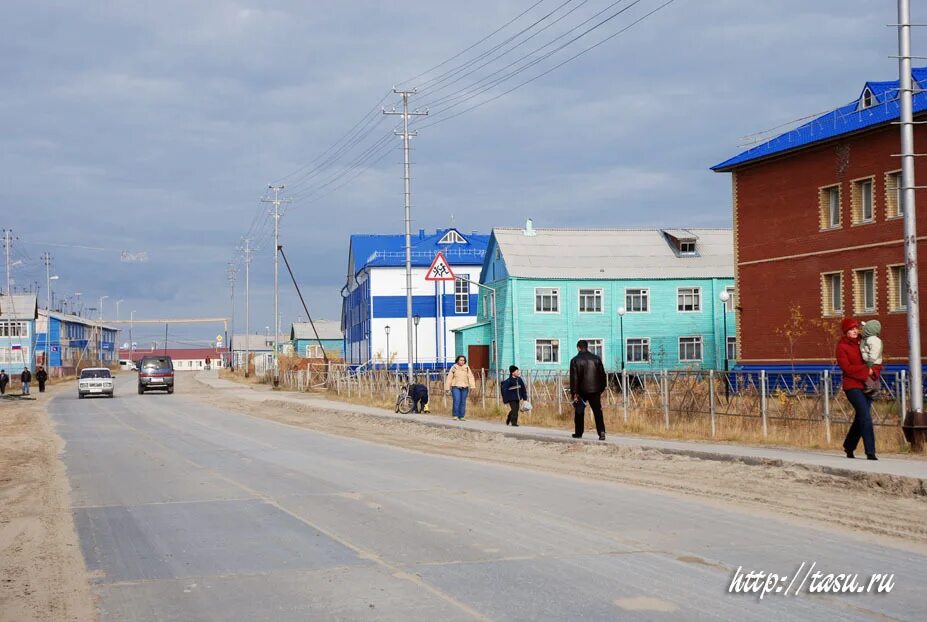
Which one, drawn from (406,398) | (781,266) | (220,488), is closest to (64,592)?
(220,488)

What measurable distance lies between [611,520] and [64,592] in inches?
210

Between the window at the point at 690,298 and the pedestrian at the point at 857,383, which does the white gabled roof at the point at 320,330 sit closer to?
the window at the point at 690,298

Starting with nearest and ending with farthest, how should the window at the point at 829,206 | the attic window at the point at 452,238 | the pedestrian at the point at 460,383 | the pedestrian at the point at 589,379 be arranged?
the pedestrian at the point at 589,379 < the pedestrian at the point at 460,383 < the window at the point at 829,206 < the attic window at the point at 452,238

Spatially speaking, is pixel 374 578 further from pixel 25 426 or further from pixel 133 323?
pixel 133 323

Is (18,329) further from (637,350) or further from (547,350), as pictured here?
(637,350)

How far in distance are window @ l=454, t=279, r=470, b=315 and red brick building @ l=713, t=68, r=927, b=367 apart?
111ft

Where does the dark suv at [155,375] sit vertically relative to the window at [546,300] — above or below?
below

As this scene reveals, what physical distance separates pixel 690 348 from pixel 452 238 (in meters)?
25.3

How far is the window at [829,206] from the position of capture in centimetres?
3631

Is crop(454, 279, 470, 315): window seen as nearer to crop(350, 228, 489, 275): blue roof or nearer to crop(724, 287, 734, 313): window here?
crop(350, 228, 489, 275): blue roof

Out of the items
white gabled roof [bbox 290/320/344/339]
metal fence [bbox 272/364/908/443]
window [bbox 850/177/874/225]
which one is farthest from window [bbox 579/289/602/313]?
white gabled roof [bbox 290/320/344/339]

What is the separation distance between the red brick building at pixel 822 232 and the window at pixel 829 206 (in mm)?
35

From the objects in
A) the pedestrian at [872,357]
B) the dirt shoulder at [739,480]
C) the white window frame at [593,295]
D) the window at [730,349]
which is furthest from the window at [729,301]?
the pedestrian at [872,357]

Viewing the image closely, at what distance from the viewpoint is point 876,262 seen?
33938mm
